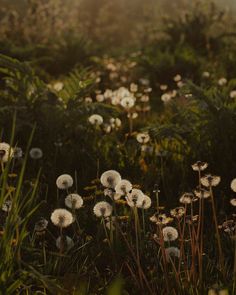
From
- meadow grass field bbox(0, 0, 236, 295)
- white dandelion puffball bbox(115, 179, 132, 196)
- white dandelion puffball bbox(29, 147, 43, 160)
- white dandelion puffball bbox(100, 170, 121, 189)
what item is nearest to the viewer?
meadow grass field bbox(0, 0, 236, 295)

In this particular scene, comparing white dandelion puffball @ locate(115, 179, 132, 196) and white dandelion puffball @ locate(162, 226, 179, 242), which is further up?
white dandelion puffball @ locate(115, 179, 132, 196)

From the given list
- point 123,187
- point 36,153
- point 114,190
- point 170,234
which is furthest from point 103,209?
point 36,153

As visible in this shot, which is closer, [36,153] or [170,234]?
[170,234]

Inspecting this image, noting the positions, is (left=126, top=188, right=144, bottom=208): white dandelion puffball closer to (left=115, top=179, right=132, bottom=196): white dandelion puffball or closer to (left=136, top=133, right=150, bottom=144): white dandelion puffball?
(left=115, top=179, right=132, bottom=196): white dandelion puffball

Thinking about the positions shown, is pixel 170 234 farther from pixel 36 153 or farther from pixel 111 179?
pixel 36 153

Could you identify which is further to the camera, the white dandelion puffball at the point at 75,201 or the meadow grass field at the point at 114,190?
the white dandelion puffball at the point at 75,201

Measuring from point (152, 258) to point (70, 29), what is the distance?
26.2 feet

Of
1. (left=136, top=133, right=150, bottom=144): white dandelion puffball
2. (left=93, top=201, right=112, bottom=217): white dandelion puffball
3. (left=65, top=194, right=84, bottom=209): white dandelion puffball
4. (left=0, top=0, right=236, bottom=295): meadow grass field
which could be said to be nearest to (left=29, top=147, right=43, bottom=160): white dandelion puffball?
(left=0, top=0, right=236, bottom=295): meadow grass field

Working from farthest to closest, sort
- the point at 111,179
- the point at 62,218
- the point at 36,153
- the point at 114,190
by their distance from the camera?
the point at 36,153, the point at 114,190, the point at 111,179, the point at 62,218

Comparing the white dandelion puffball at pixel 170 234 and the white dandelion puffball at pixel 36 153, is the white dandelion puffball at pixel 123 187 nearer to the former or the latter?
the white dandelion puffball at pixel 170 234

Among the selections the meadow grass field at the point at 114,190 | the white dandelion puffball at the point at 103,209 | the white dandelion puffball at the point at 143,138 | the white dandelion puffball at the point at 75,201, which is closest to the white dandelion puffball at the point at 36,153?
the meadow grass field at the point at 114,190

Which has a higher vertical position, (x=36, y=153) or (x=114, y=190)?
(x=36, y=153)

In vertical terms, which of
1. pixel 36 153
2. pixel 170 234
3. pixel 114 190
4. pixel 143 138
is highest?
pixel 143 138

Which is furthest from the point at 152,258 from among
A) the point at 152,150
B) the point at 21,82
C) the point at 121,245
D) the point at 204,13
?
the point at 204,13
